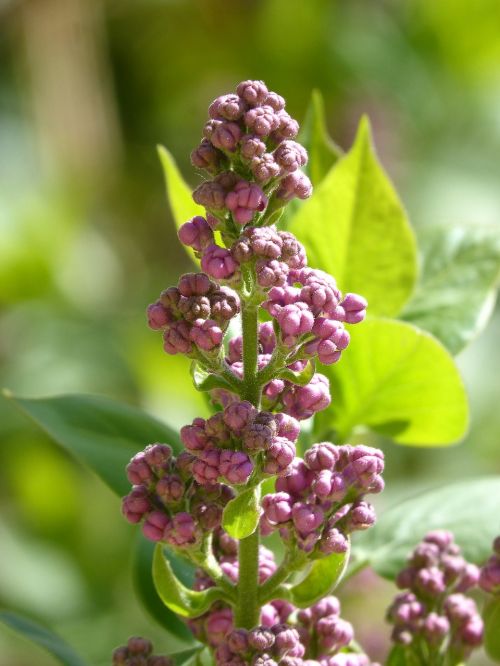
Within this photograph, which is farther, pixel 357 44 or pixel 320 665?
pixel 357 44

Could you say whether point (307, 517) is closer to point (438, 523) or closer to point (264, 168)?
point (264, 168)

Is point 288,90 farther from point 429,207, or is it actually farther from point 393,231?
point 393,231

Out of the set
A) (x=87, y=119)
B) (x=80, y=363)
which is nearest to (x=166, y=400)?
(x=80, y=363)

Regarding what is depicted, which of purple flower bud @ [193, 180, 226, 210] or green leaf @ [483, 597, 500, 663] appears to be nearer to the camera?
purple flower bud @ [193, 180, 226, 210]

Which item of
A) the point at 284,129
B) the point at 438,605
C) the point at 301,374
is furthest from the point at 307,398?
the point at 438,605

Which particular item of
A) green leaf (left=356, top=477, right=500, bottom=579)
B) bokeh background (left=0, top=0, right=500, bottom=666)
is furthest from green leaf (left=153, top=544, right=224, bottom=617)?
bokeh background (left=0, top=0, right=500, bottom=666)

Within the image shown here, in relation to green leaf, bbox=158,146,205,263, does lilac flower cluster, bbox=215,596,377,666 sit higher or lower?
lower

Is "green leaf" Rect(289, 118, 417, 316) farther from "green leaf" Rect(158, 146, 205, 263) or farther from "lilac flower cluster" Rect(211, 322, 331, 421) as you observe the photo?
"lilac flower cluster" Rect(211, 322, 331, 421)
